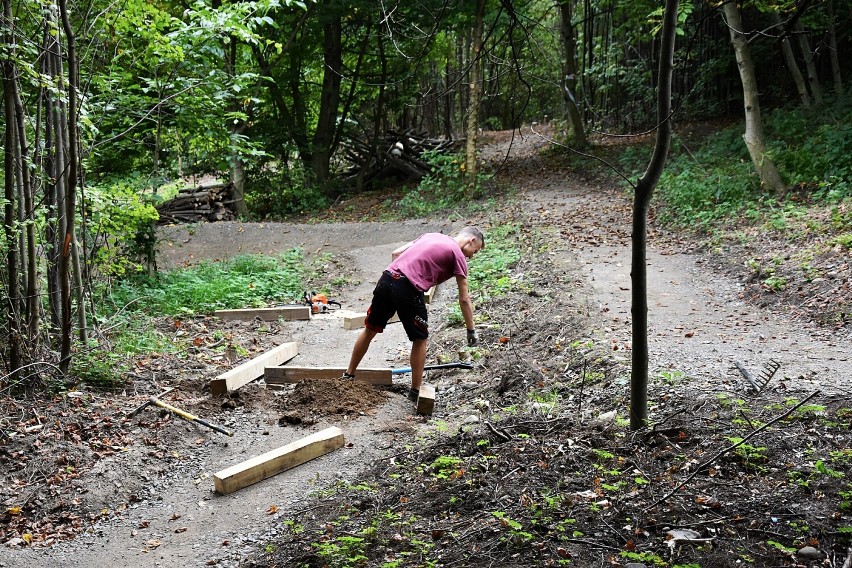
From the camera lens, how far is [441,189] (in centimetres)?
1984

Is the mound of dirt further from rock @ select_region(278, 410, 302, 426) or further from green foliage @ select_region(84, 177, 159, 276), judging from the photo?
Result: green foliage @ select_region(84, 177, 159, 276)

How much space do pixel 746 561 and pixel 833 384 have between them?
294cm

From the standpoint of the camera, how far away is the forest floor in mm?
3352

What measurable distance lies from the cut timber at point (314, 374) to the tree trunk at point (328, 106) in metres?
17.6

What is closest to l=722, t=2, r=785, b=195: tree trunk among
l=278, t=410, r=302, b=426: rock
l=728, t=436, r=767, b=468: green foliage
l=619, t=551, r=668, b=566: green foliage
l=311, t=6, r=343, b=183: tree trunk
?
l=728, t=436, r=767, b=468: green foliage

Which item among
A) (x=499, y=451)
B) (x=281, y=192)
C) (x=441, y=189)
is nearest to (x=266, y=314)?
(x=499, y=451)

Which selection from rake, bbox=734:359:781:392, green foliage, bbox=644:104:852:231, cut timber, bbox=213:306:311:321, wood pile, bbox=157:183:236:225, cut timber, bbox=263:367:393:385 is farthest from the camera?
wood pile, bbox=157:183:236:225

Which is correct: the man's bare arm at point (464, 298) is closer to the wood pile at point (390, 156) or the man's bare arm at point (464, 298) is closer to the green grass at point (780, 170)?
the green grass at point (780, 170)

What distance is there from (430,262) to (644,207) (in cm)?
279

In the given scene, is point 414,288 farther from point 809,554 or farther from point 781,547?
point 809,554

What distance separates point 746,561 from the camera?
9.63 feet

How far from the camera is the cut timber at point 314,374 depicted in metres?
6.50

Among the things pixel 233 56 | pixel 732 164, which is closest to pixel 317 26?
pixel 233 56

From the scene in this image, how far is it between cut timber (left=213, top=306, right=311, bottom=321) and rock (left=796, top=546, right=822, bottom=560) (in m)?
7.60
